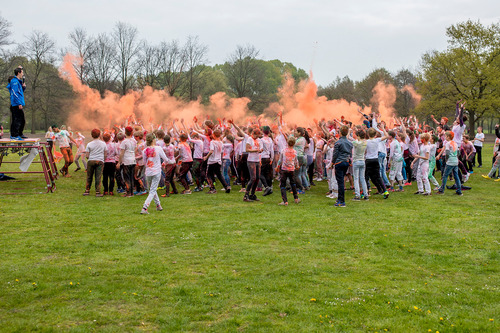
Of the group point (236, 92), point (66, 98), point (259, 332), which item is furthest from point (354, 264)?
point (236, 92)

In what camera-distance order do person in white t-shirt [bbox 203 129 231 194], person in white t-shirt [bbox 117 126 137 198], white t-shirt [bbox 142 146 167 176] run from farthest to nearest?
person in white t-shirt [bbox 203 129 231 194] → person in white t-shirt [bbox 117 126 137 198] → white t-shirt [bbox 142 146 167 176]

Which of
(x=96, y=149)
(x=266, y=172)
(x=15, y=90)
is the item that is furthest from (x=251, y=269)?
(x=15, y=90)

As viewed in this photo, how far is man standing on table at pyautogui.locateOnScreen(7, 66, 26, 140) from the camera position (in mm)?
12141

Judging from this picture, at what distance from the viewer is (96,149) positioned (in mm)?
11859

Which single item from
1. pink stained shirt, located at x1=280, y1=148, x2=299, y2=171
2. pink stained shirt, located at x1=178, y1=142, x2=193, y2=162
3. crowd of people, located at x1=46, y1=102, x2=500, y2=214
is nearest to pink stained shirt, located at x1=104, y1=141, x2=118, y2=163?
crowd of people, located at x1=46, y1=102, x2=500, y2=214

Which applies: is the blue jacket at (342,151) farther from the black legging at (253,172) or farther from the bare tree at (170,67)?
the bare tree at (170,67)

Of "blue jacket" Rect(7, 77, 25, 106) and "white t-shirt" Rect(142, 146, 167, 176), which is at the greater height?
"blue jacket" Rect(7, 77, 25, 106)

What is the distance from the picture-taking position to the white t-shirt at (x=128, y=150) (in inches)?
472

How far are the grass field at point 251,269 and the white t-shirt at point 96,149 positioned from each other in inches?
85.4

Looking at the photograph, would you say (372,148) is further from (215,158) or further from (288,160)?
(215,158)

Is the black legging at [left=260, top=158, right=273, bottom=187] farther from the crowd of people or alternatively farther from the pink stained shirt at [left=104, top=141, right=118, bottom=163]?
the pink stained shirt at [left=104, top=141, right=118, bottom=163]

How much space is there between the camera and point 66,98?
47.7 metres

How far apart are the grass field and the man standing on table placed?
3.90 meters

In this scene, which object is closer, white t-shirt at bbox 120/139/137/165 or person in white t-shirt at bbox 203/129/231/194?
white t-shirt at bbox 120/139/137/165
